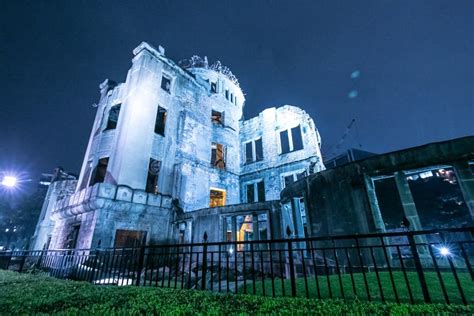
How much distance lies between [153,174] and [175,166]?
1.99m

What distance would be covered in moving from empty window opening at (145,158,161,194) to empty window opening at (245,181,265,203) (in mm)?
10093

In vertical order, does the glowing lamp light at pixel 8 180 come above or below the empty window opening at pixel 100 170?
below

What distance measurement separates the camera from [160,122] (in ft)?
69.6

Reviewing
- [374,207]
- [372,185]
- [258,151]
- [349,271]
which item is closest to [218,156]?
[258,151]

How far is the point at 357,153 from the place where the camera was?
26641 mm

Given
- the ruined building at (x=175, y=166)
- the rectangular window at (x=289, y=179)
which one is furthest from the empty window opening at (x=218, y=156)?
the rectangular window at (x=289, y=179)

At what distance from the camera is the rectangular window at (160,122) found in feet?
66.0

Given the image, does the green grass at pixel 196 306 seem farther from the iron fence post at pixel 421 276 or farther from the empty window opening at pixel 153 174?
the empty window opening at pixel 153 174

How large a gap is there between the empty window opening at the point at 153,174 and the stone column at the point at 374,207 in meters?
14.9

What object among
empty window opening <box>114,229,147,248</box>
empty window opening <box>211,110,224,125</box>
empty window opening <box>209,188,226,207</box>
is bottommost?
empty window opening <box>114,229,147,248</box>

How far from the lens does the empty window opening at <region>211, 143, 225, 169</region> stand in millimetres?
24609

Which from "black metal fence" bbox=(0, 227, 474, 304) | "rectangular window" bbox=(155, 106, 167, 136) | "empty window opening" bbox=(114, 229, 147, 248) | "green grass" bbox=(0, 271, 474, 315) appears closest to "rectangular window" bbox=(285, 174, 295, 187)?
"black metal fence" bbox=(0, 227, 474, 304)

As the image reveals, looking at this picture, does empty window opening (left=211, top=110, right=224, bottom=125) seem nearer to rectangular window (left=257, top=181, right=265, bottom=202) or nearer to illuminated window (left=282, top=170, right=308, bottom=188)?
rectangular window (left=257, top=181, right=265, bottom=202)

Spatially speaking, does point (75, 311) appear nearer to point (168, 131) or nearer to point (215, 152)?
point (168, 131)
